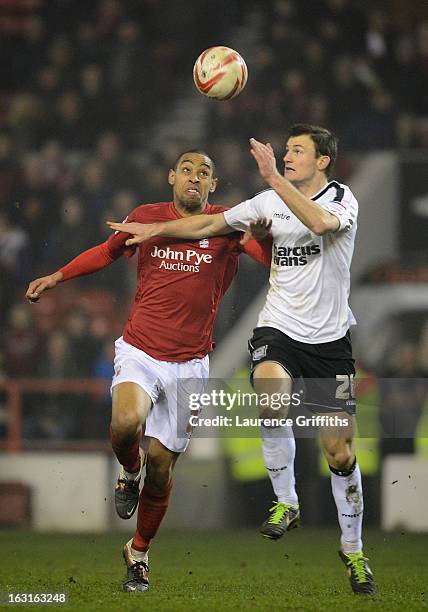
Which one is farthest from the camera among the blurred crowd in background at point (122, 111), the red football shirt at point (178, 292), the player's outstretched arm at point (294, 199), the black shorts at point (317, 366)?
the blurred crowd in background at point (122, 111)

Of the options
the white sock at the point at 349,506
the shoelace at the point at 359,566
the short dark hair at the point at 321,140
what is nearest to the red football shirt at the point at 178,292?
the short dark hair at the point at 321,140

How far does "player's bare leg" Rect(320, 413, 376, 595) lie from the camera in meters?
6.05

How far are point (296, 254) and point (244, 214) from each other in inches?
15.8

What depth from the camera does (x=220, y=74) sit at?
6621 millimetres

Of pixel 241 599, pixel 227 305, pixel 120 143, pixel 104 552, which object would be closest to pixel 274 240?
pixel 241 599

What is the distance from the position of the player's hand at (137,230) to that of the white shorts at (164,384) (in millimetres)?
572

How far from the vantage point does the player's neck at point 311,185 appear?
20.5 feet

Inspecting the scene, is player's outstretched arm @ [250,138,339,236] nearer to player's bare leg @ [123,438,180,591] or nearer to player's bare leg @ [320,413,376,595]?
player's bare leg @ [320,413,376,595]

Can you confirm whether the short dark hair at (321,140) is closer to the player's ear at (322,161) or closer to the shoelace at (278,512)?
the player's ear at (322,161)

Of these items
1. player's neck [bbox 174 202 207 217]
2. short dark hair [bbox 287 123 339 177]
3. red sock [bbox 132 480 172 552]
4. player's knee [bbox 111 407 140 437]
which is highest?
short dark hair [bbox 287 123 339 177]

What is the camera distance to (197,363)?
21.4 ft

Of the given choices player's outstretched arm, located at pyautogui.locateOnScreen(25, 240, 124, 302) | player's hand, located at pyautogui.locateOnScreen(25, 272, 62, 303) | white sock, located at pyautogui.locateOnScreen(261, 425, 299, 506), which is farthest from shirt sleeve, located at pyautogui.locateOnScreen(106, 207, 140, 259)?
white sock, located at pyautogui.locateOnScreen(261, 425, 299, 506)

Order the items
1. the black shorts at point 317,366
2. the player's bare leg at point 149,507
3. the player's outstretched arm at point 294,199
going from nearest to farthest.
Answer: the player's outstretched arm at point 294,199 < the black shorts at point 317,366 < the player's bare leg at point 149,507

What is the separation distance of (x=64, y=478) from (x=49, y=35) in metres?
6.69
